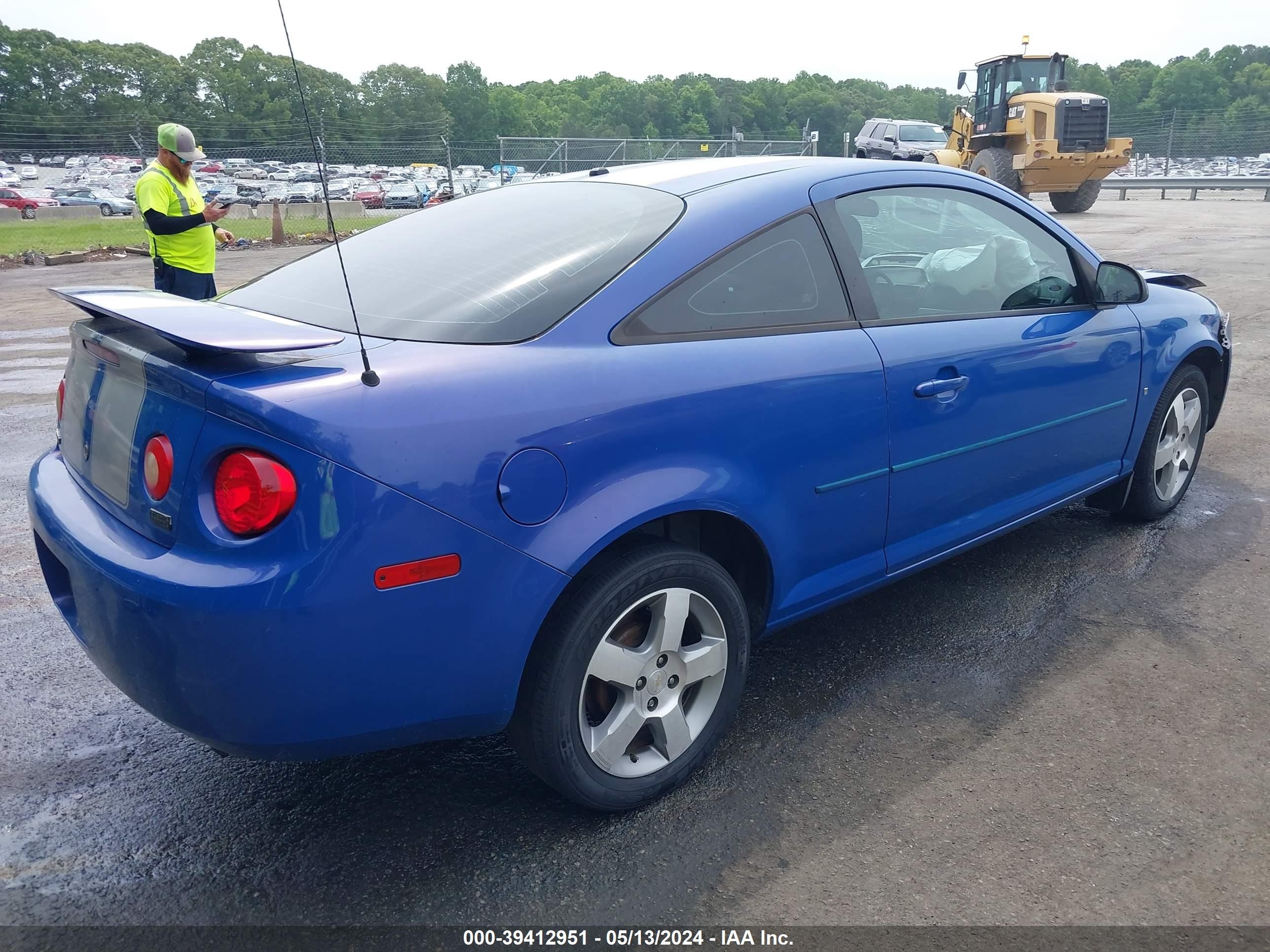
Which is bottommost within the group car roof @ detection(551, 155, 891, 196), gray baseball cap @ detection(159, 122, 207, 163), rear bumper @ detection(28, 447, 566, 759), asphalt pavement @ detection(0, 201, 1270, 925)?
asphalt pavement @ detection(0, 201, 1270, 925)

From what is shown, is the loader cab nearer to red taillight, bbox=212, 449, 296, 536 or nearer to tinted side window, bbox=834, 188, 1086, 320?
tinted side window, bbox=834, 188, 1086, 320

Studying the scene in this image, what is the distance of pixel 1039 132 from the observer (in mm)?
20859

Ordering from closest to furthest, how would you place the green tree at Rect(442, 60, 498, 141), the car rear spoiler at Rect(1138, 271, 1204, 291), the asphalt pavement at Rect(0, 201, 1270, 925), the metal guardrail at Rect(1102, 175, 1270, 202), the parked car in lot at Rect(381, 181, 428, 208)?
the asphalt pavement at Rect(0, 201, 1270, 925) < the car rear spoiler at Rect(1138, 271, 1204, 291) < the green tree at Rect(442, 60, 498, 141) < the parked car in lot at Rect(381, 181, 428, 208) < the metal guardrail at Rect(1102, 175, 1270, 202)

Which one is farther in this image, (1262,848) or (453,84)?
(453,84)

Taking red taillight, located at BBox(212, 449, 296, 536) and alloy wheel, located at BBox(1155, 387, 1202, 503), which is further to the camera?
alloy wheel, located at BBox(1155, 387, 1202, 503)

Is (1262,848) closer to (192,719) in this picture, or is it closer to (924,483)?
(924,483)

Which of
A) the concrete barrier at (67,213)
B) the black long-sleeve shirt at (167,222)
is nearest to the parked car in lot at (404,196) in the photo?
the concrete barrier at (67,213)

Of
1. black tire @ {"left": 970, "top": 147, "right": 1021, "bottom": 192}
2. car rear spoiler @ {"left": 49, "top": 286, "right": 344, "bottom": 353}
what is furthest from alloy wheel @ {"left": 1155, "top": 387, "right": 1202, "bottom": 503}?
black tire @ {"left": 970, "top": 147, "right": 1021, "bottom": 192}

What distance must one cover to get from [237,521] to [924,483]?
78.4 inches

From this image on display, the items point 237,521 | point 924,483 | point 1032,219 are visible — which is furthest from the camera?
point 1032,219

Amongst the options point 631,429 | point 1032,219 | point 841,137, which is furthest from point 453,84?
point 841,137

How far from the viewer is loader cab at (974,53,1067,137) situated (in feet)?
70.7

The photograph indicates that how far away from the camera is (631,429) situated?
2307mm

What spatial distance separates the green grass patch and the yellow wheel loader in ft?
43.5
